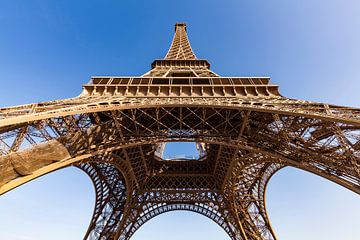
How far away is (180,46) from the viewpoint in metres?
32.6

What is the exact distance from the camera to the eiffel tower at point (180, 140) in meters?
9.74

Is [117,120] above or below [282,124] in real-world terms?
above

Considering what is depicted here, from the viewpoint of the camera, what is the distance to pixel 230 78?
52.6 ft

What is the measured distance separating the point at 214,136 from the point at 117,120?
221 inches

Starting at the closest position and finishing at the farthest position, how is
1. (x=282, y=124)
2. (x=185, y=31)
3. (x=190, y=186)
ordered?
(x=282, y=124) < (x=190, y=186) < (x=185, y=31)

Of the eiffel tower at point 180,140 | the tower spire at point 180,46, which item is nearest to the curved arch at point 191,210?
the eiffel tower at point 180,140

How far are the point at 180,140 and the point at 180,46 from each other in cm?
2193

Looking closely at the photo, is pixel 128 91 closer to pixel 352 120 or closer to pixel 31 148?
pixel 31 148

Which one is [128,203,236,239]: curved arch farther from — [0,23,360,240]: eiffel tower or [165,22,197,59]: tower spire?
[165,22,197,59]: tower spire

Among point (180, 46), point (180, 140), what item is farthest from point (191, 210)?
point (180, 46)

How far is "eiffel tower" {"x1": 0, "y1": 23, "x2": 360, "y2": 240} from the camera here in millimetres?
9742

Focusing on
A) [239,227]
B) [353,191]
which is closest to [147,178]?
[239,227]

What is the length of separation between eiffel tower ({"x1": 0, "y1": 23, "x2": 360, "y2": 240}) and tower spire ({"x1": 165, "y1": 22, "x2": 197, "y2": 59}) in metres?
5.27

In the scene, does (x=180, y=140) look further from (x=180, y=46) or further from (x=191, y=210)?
(x=180, y=46)
